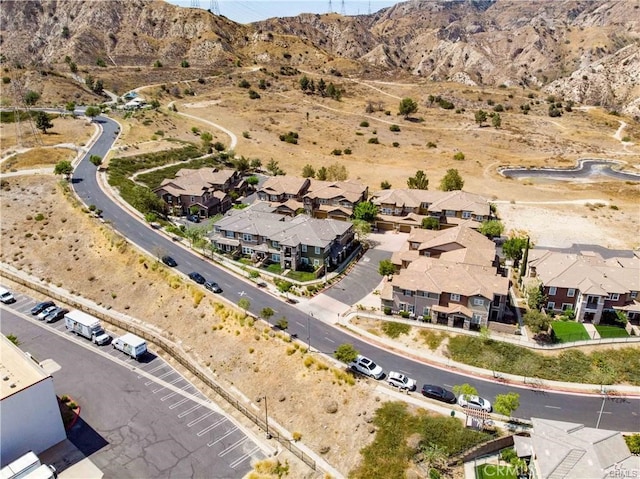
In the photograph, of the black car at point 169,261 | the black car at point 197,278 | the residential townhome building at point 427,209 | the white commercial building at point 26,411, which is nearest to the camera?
the white commercial building at point 26,411

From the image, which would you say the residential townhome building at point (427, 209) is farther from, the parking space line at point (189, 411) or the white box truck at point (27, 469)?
the white box truck at point (27, 469)

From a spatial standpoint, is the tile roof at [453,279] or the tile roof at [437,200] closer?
the tile roof at [453,279]

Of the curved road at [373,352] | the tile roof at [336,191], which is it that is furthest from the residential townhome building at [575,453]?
the tile roof at [336,191]

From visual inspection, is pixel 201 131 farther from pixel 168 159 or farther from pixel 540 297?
pixel 540 297

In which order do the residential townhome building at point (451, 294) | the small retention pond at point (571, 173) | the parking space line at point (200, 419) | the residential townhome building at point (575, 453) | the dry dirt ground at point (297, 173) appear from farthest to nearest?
the small retention pond at point (571, 173) < the residential townhome building at point (451, 294) < the dry dirt ground at point (297, 173) < the parking space line at point (200, 419) < the residential townhome building at point (575, 453)

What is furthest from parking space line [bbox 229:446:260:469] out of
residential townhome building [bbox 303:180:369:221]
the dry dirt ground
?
residential townhome building [bbox 303:180:369:221]

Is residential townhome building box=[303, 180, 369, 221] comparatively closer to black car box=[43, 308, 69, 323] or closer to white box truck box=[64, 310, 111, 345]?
white box truck box=[64, 310, 111, 345]

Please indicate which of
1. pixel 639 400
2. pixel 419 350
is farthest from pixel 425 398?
pixel 639 400
